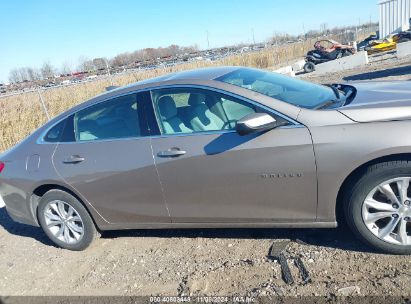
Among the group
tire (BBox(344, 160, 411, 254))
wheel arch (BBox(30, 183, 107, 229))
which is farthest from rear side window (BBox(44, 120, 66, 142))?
tire (BBox(344, 160, 411, 254))

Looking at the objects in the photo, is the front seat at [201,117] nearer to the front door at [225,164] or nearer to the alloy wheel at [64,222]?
the front door at [225,164]

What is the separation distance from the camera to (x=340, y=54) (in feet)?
71.8

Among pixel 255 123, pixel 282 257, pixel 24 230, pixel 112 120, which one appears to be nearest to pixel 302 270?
pixel 282 257

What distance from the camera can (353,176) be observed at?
293 centimetres

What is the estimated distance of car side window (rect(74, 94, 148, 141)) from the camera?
11.7 ft

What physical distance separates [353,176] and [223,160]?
1.02m

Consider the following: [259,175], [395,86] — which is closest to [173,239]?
[259,175]

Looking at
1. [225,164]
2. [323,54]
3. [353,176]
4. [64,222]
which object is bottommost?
[323,54]

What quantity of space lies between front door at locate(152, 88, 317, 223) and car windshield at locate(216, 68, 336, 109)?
0.27 meters

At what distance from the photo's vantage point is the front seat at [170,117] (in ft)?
11.1

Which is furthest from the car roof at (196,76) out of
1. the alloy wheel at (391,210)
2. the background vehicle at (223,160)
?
the alloy wheel at (391,210)

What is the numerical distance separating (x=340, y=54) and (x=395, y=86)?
19.9m

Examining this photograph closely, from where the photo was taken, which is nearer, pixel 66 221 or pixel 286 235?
pixel 286 235

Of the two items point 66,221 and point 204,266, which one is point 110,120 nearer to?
point 66,221
